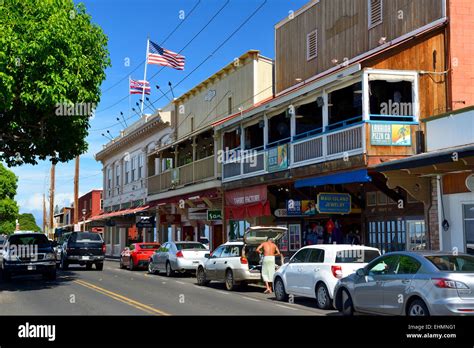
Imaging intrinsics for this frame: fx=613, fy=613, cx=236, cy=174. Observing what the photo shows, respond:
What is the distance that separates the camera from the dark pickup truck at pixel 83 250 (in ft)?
95.2

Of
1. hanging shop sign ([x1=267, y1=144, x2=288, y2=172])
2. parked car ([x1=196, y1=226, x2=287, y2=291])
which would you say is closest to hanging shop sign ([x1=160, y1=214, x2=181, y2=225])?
hanging shop sign ([x1=267, y1=144, x2=288, y2=172])

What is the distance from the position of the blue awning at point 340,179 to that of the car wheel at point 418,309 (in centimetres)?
780

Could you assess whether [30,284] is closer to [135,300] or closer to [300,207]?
[135,300]

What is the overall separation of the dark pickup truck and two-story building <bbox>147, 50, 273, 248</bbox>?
17.3 ft

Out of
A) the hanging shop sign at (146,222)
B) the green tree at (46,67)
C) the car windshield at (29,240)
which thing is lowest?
the car windshield at (29,240)

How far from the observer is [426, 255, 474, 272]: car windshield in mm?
10266

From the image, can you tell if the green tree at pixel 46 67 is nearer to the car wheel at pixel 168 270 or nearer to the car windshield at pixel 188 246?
the car windshield at pixel 188 246

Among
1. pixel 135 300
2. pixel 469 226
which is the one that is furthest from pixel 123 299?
pixel 469 226

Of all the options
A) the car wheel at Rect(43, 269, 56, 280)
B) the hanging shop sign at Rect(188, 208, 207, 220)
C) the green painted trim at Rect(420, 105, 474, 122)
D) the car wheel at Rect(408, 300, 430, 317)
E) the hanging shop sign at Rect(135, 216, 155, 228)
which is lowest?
the car wheel at Rect(43, 269, 56, 280)

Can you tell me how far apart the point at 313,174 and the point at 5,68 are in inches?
397

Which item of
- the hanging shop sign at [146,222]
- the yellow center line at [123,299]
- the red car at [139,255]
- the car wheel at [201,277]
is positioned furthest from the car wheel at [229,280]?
the hanging shop sign at [146,222]

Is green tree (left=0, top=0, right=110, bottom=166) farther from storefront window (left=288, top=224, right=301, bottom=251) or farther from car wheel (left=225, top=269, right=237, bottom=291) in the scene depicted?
storefront window (left=288, top=224, right=301, bottom=251)

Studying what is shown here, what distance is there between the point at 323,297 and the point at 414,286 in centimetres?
421

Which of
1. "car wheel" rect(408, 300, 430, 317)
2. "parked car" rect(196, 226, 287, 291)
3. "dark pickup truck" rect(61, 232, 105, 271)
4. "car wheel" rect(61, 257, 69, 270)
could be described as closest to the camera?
"car wheel" rect(408, 300, 430, 317)
